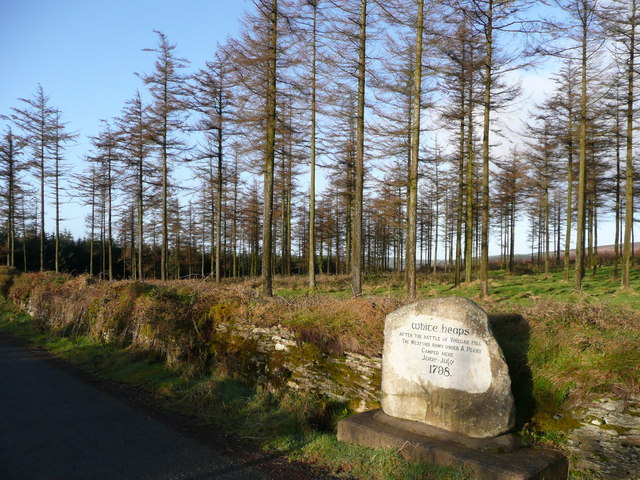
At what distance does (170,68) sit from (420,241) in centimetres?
3279

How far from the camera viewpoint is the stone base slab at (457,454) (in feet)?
13.2

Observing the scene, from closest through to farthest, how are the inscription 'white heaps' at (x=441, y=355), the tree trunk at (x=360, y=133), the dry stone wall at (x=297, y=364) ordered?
the inscription 'white heaps' at (x=441, y=355), the dry stone wall at (x=297, y=364), the tree trunk at (x=360, y=133)

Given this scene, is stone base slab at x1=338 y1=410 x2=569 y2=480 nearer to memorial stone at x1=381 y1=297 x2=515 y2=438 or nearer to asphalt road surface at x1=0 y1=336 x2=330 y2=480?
memorial stone at x1=381 y1=297 x2=515 y2=438

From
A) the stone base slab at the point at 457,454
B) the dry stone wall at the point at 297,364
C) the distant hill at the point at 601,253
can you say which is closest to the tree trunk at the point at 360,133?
the dry stone wall at the point at 297,364

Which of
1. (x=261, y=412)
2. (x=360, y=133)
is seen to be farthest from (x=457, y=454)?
(x=360, y=133)

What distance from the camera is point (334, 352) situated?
21.7 feet

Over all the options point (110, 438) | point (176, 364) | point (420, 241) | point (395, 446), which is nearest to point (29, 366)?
point (176, 364)

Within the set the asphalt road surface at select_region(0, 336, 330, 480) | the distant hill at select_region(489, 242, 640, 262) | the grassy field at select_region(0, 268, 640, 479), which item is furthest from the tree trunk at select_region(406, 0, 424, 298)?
the distant hill at select_region(489, 242, 640, 262)

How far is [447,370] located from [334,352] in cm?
203

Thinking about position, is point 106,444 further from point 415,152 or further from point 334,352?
point 415,152

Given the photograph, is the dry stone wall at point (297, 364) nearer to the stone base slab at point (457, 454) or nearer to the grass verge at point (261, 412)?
the grass verge at point (261, 412)

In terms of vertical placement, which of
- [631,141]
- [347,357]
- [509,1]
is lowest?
[347,357]

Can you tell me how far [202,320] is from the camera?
888cm

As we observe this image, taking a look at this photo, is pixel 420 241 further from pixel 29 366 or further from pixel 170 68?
pixel 29 366
